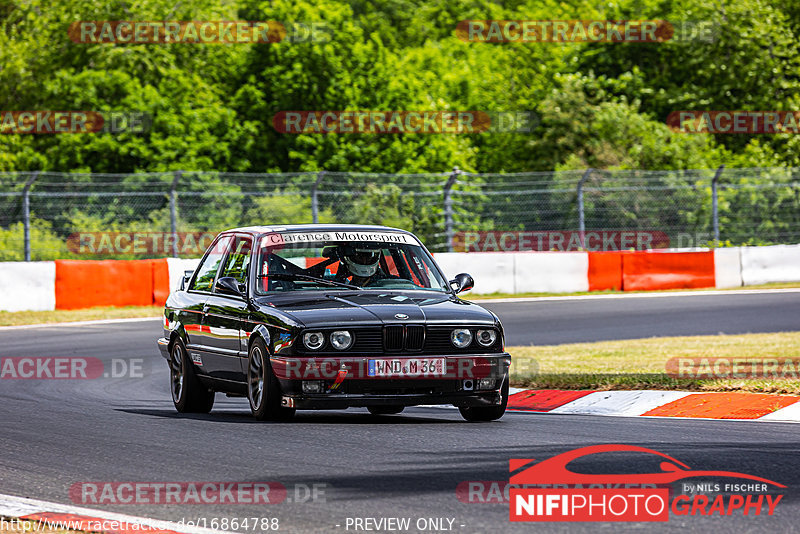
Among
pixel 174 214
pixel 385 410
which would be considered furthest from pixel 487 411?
pixel 174 214

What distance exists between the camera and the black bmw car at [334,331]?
8.70m

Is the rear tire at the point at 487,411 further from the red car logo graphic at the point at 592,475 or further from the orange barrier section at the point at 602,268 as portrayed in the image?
the orange barrier section at the point at 602,268

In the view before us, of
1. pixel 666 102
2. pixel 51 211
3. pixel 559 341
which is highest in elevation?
pixel 666 102

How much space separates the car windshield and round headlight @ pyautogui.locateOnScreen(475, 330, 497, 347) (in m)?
0.97

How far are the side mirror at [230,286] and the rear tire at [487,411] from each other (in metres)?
1.86

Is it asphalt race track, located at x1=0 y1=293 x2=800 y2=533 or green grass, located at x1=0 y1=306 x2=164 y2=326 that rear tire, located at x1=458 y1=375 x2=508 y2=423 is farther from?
green grass, located at x1=0 y1=306 x2=164 y2=326

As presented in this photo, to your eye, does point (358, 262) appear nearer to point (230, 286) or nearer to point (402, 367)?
point (230, 286)

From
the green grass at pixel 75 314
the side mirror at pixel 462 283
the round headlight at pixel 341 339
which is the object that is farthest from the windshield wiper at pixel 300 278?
the green grass at pixel 75 314

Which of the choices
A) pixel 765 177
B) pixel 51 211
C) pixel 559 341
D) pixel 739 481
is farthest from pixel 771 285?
pixel 739 481

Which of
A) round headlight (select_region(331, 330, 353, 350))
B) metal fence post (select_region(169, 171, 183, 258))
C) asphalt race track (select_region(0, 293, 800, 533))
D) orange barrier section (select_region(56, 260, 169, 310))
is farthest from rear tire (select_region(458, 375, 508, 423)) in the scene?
metal fence post (select_region(169, 171, 183, 258))

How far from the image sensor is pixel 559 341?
16641mm

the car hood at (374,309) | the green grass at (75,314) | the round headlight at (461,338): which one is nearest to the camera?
the car hood at (374,309)

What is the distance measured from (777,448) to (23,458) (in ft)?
14.4

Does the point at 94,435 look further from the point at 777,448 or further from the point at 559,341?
the point at 559,341
